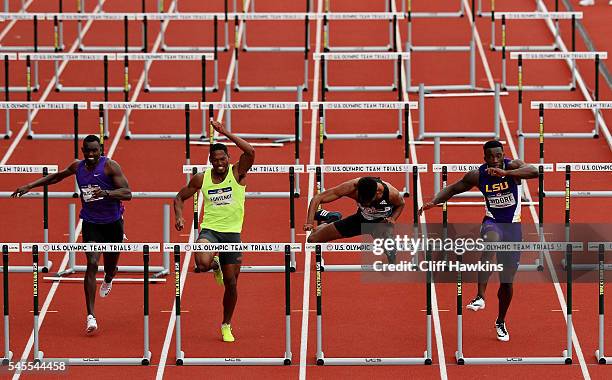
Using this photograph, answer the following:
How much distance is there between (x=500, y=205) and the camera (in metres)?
16.2

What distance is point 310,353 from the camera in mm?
16125

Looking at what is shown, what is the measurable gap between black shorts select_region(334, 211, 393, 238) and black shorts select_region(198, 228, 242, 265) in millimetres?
1149

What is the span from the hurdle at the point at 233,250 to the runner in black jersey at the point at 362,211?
0.64 meters

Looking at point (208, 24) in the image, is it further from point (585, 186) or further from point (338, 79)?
point (585, 186)

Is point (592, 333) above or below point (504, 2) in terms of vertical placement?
below

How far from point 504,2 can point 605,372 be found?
11.9 meters

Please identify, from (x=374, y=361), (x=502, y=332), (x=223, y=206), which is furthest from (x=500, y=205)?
(x=223, y=206)

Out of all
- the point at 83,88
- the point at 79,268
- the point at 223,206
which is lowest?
the point at 79,268

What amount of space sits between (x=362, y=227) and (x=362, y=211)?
141 mm

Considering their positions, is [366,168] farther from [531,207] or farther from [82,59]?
[82,59]

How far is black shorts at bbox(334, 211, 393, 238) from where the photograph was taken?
54.4 feet

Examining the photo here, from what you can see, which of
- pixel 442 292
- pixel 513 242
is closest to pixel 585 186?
pixel 442 292

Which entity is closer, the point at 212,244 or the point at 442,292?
the point at 212,244

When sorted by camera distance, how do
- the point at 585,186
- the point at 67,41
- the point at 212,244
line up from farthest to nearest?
the point at 67,41
the point at 585,186
the point at 212,244
